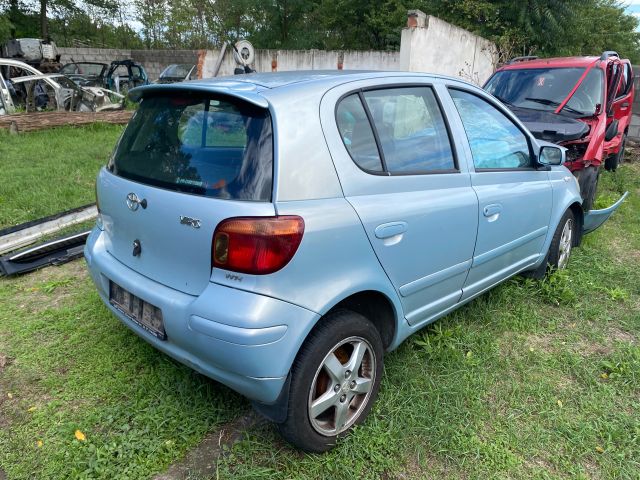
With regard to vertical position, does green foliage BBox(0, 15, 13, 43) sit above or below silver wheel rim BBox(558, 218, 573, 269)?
above

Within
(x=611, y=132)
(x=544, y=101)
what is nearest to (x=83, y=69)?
(x=544, y=101)

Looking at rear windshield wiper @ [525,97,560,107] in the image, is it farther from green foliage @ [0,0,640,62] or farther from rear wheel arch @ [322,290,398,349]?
green foliage @ [0,0,640,62]

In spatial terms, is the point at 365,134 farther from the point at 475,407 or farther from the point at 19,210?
the point at 19,210

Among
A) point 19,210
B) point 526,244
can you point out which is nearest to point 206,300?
point 526,244

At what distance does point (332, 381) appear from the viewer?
2195 mm

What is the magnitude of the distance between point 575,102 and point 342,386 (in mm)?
5572

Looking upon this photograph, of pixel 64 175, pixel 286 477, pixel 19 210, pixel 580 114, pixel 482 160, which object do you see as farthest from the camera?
pixel 64 175

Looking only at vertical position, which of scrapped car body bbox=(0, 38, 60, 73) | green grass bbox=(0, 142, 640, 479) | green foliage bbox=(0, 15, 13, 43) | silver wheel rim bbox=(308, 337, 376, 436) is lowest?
green grass bbox=(0, 142, 640, 479)

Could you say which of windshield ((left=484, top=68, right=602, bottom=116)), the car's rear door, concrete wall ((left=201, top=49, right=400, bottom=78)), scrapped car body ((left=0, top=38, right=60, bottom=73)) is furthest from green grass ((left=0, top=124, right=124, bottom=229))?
scrapped car body ((left=0, top=38, right=60, bottom=73))

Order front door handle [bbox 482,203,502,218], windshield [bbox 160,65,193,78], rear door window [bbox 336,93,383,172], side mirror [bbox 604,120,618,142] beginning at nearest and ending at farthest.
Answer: rear door window [bbox 336,93,383,172]
front door handle [bbox 482,203,502,218]
side mirror [bbox 604,120,618,142]
windshield [bbox 160,65,193,78]

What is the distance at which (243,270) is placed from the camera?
6.19 feet

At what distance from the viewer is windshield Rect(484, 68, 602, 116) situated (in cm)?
616

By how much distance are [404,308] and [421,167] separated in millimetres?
737

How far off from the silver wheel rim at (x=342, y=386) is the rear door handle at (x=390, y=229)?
491 mm
